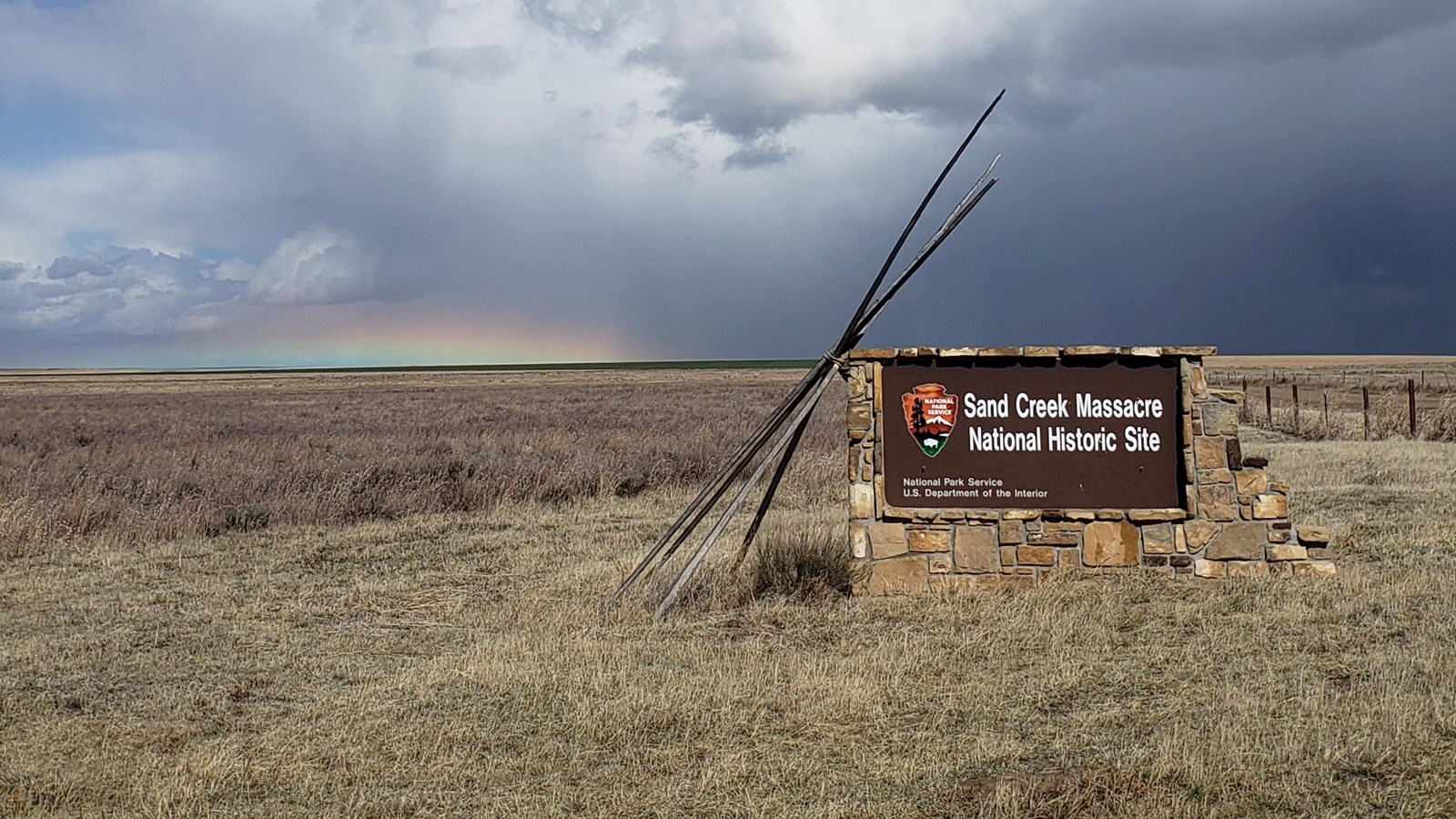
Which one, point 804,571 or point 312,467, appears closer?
point 804,571

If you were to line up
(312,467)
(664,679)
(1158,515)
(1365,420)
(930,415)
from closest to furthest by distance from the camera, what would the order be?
1. (664,679)
2. (1158,515)
3. (930,415)
4. (312,467)
5. (1365,420)

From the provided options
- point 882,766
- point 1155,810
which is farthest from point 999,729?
point 1155,810

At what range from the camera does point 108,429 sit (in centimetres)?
3138

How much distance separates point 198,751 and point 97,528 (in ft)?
30.8

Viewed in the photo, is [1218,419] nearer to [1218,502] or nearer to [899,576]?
[1218,502]

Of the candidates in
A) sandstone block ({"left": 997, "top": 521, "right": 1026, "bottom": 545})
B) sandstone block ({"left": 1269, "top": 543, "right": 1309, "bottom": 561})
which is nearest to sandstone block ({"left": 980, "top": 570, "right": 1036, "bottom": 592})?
sandstone block ({"left": 997, "top": 521, "right": 1026, "bottom": 545})

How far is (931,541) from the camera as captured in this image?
33.3 feet

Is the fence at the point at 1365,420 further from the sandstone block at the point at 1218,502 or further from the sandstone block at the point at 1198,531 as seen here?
the sandstone block at the point at 1198,531

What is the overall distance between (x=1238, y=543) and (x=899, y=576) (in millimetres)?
2887

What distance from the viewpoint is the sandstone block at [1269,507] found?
10094 millimetres

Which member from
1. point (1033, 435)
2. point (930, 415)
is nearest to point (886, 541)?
point (930, 415)

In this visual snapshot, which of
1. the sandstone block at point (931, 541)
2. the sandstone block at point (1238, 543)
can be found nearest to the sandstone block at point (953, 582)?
the sandstone block at point (931, 541)

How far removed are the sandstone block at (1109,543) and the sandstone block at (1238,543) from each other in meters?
0.66

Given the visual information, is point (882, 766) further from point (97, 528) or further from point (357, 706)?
point (97, 528)
